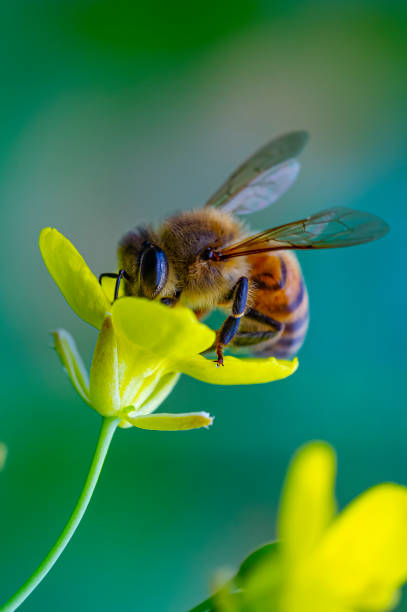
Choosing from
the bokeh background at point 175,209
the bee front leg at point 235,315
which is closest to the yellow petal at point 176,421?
the bee front leg at point 235,315

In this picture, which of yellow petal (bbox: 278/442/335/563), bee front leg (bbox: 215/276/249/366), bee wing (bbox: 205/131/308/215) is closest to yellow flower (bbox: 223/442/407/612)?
yellow petal (bbox: 278/442/335/563)

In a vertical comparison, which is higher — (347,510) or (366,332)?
(347,510)

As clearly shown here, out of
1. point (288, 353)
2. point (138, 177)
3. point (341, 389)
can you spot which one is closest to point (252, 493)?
point (341, 389)

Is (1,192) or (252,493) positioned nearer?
(252,493)

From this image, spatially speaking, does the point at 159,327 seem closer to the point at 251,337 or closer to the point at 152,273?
the point at 152,273

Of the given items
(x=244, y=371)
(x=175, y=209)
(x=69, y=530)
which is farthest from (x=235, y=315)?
(x=175, y=209)

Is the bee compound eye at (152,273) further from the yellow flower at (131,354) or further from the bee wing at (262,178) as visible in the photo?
the bee wing at (262,178)

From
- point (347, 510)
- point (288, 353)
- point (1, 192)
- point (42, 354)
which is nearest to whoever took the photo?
point (347, 510)

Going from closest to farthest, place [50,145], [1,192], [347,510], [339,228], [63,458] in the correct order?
[347,510], [339,228], [63,458], [1,192], [50,145]

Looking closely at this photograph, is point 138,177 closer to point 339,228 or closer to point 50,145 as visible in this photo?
point 50,145
